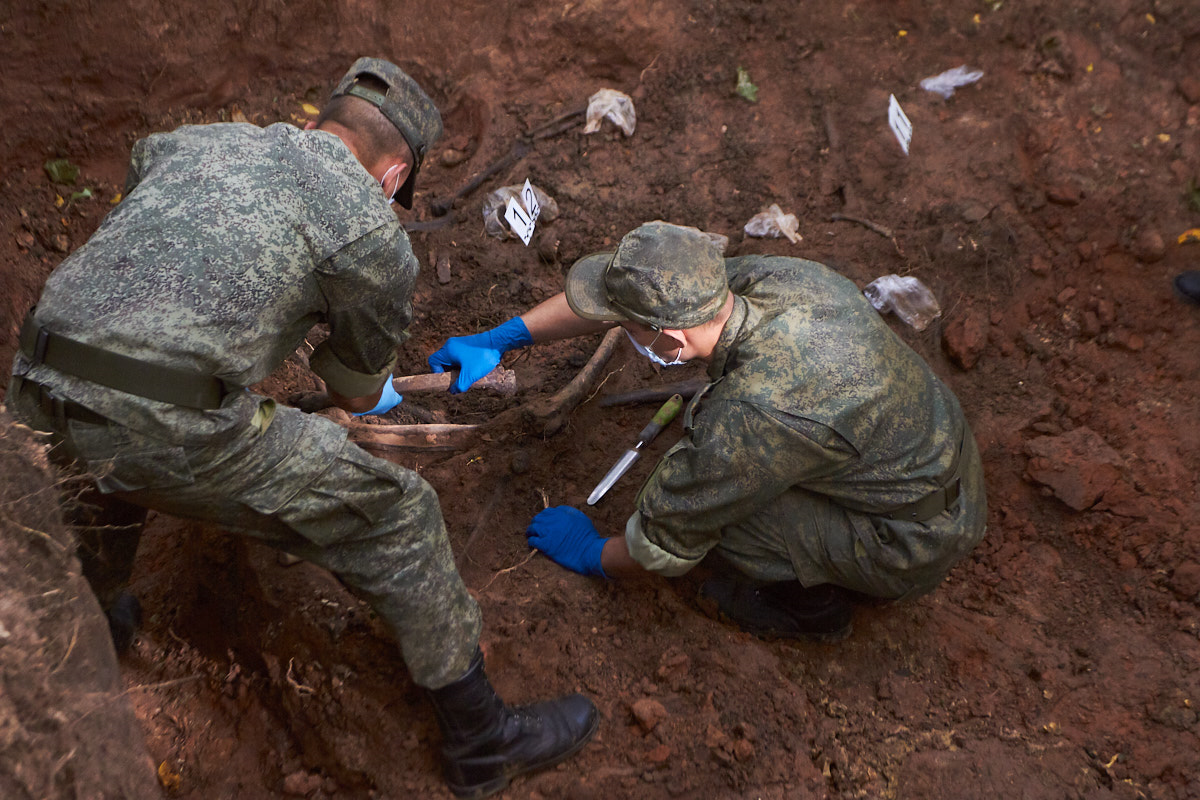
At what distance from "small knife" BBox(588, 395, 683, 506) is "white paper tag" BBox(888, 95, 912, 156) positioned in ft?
6.74

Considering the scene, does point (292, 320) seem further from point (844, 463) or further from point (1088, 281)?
point (1088, 281)

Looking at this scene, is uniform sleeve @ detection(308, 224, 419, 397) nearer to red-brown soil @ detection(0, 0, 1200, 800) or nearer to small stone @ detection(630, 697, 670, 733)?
red-brown soil @ detection(0, 0, 1200, 800)

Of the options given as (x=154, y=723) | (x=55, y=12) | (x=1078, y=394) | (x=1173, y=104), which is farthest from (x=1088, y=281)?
(x=55, y=12)

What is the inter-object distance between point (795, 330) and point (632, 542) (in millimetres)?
845

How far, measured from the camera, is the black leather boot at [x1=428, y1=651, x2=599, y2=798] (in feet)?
7.13

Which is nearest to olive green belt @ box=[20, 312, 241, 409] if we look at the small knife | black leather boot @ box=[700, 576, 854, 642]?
the small knife

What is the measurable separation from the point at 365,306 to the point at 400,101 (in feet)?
2.27

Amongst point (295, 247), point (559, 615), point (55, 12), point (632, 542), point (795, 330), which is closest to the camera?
point (295, 247)

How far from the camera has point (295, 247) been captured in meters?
1.86

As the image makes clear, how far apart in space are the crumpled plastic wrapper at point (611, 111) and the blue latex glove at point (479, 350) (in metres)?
1.81

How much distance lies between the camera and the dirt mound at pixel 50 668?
4.35 ft

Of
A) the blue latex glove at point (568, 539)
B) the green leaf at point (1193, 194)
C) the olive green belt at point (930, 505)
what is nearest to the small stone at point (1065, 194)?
the green leaf at point (1193, 194)

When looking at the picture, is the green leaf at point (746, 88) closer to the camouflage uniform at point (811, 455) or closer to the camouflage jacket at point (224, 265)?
the camouflage uniform at point (811, 455)

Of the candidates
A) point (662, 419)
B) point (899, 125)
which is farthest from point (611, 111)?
point (662, 419)
